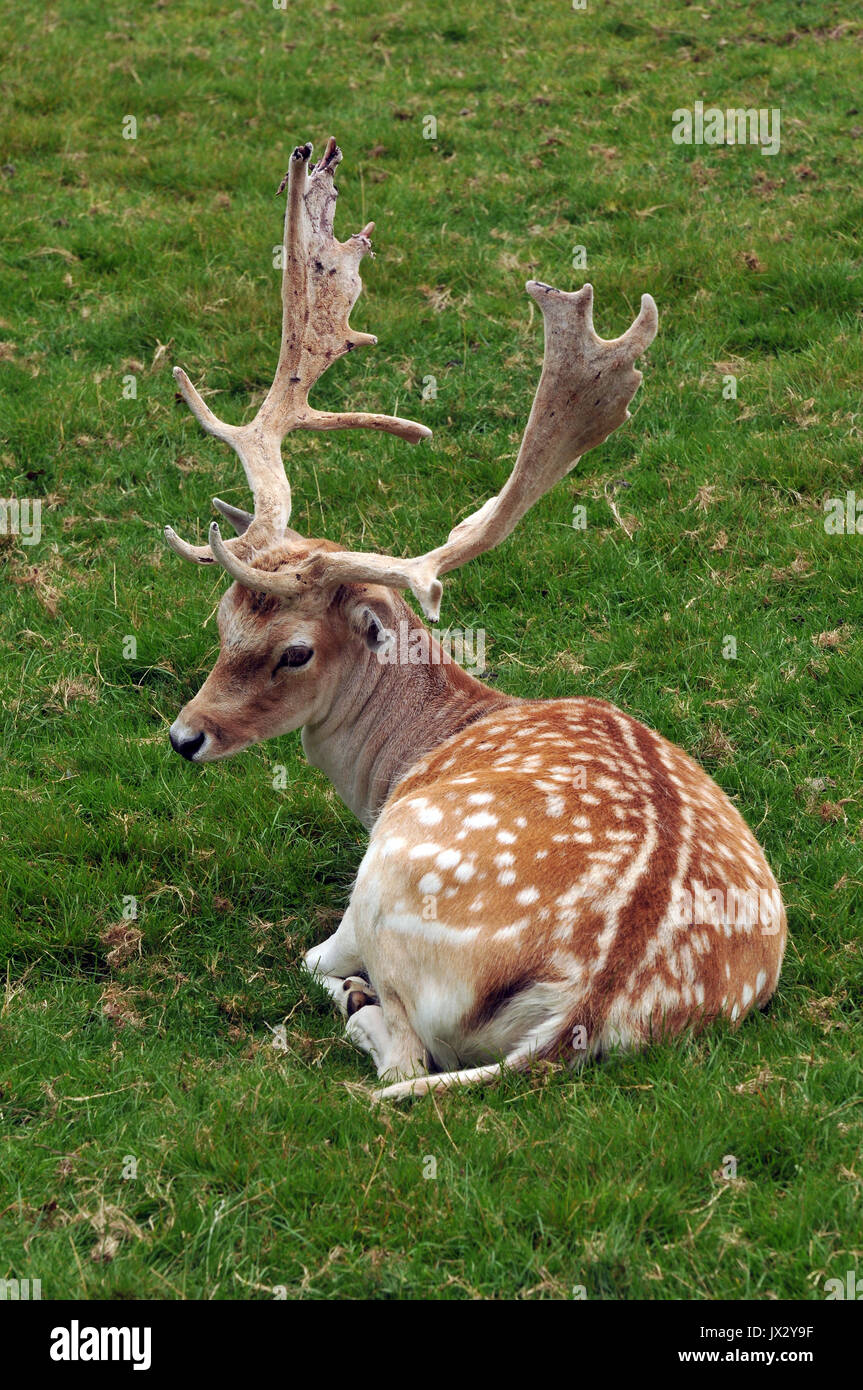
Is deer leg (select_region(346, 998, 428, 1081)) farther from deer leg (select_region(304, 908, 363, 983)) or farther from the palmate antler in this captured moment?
the palmate antler

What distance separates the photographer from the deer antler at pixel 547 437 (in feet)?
16.2

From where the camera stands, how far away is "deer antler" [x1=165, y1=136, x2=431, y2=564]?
5.85m

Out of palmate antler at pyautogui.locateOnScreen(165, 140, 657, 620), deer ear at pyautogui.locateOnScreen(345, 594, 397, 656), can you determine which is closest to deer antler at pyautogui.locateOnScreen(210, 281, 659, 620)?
palmate antler at pyautogui.locateOnScreen(165, 140, 657, 620)

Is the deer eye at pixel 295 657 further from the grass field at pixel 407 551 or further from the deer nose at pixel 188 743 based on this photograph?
the grass field at pixel 407 551

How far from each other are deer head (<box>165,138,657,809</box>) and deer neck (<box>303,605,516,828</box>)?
0.01m

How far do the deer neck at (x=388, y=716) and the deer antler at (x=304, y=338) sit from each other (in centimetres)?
70

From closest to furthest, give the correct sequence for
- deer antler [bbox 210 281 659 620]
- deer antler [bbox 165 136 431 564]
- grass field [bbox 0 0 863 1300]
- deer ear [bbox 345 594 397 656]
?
grass field [bbox 0 0 863 1300] < deer antler [bbox 210 281 659 620] < deer ear [bbox 345 594 397 656] < deer antler [bbox 165 136 431 564]

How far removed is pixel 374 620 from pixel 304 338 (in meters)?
1.37

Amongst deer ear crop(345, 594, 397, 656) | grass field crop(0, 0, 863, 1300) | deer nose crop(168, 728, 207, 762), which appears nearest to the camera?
grass field crop(0, 0, 863, 1300)

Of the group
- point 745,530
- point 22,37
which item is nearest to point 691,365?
point 745,530

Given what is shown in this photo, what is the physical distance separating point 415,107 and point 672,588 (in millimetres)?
6206

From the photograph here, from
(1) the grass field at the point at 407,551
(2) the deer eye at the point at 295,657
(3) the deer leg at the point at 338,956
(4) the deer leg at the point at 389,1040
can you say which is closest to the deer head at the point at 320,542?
(2) the deer eye at the point at 295,657

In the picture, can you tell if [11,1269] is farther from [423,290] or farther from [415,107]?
[415,107]
